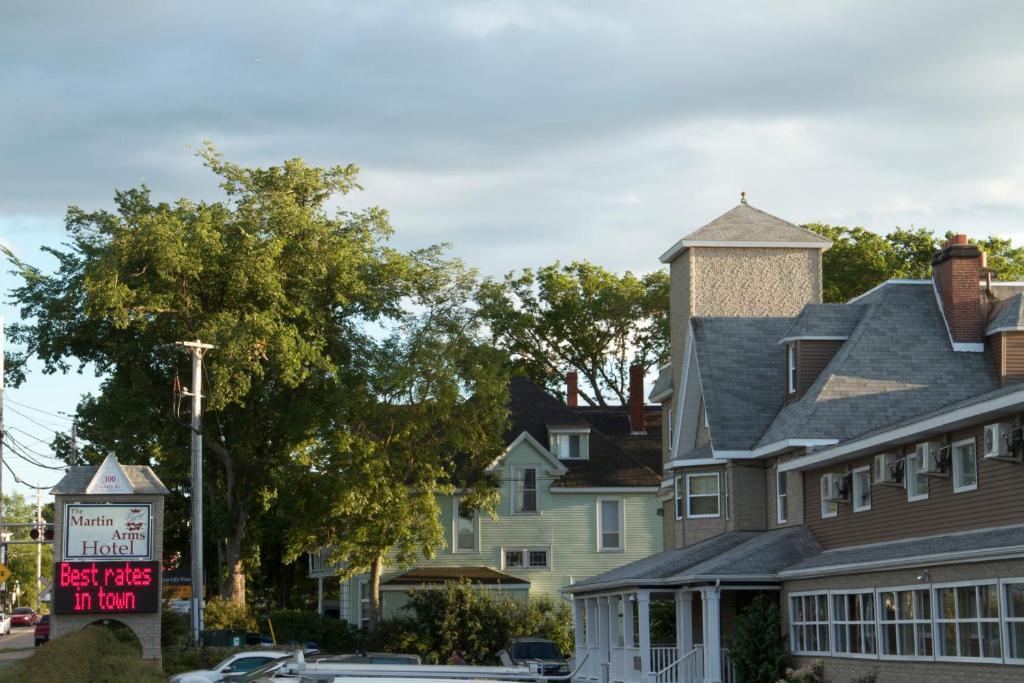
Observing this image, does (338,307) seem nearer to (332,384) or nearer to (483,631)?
(332,384)

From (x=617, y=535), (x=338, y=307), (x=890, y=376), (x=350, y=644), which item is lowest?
(x=350, y=644)

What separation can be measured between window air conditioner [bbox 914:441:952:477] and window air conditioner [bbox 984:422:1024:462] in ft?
7.66

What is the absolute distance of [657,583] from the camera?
35.3 metres

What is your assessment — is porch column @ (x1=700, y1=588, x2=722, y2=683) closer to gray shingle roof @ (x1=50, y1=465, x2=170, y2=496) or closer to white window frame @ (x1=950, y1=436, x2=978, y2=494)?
white window frame @ (x1=950, y1=436, x2=978, y2=494)

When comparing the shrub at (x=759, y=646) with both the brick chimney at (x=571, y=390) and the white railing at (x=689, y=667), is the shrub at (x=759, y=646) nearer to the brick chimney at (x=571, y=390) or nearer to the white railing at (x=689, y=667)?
the white railing at (x=689, y=667)

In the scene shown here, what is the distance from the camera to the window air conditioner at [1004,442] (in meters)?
23.9

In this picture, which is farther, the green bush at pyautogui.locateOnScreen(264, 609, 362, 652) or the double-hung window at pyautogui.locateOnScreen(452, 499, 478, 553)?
the double-hung window at pyautogui.locateOnScreen(452, 499, 478, 553)

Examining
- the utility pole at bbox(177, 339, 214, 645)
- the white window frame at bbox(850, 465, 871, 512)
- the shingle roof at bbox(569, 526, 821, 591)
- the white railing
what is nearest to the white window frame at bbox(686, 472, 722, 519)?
the shingle roof at bbox(569, 526, 821, 591)

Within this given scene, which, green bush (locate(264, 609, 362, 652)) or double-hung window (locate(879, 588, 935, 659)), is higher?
double-hung window (locate(879, 588, 935, 659))

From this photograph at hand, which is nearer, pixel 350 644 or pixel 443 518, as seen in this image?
pixel 350 644

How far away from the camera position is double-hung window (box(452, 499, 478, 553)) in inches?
2365

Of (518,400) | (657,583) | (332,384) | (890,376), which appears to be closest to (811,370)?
(890,376)

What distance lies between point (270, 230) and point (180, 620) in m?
17.5

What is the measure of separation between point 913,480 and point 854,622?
3204 mm
